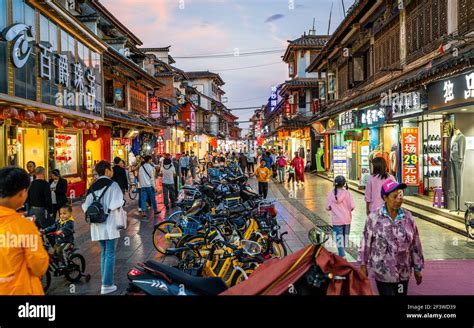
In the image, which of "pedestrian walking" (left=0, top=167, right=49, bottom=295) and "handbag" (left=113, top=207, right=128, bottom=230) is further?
"handbag" (left=113, top=207, right=128, bottom=230)

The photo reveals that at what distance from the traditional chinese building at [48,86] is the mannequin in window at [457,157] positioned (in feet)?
39.0

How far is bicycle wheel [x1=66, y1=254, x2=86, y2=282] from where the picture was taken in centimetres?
756

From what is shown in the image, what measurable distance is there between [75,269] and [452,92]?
906 centimetres

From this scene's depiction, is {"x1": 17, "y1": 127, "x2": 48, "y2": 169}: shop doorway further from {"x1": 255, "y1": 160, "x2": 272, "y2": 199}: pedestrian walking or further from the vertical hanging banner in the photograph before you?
the vertical hanging banner

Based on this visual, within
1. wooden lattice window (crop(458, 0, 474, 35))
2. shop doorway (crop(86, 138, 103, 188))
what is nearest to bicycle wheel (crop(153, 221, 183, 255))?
wooden lattice window (crop(458, 0, 474, 35))

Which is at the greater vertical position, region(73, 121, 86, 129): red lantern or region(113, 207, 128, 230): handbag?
region(73, 121, 86, 129): red lantern

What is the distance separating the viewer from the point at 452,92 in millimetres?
10422

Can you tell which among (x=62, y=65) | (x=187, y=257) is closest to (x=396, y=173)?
(x=187, y=257)

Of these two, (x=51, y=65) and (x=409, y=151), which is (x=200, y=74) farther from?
(x=409, y=151)

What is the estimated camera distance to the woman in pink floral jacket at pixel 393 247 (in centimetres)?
454

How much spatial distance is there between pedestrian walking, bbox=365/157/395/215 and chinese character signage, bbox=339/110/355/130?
12.9 meters

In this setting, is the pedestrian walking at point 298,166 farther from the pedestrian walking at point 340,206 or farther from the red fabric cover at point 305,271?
the red fabric cover at point 305,271

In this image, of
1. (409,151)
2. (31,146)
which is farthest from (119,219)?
(409,151)

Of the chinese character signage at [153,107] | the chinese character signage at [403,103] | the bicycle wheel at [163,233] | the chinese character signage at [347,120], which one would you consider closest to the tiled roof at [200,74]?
the chinese character signage at [153,107]
